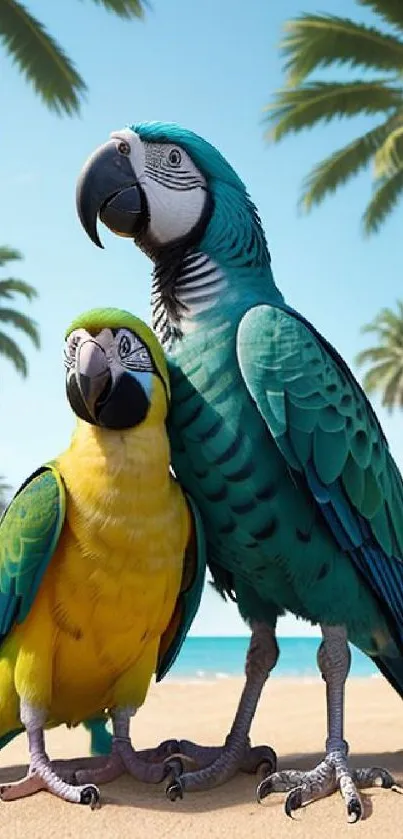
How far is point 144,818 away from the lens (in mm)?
2271

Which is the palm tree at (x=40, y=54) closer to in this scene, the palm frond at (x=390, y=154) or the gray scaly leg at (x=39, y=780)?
the palm frond at (x=390, y=154)

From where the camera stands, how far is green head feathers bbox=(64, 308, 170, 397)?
96.5 inches

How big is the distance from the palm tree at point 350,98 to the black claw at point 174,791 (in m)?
9.03

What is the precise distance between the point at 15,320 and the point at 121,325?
1350 centimetres

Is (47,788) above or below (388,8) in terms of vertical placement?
below

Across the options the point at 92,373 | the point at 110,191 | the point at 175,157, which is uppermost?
the point at 175,157


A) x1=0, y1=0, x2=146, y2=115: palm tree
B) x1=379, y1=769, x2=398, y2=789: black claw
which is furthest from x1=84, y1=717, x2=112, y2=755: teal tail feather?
x1=0, y1=0, x2=146, y2=115: palm tree

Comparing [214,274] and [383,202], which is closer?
[214,274]

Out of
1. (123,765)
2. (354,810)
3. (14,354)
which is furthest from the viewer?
(14,354)

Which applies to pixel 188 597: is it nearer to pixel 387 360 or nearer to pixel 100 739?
pixel 100 739

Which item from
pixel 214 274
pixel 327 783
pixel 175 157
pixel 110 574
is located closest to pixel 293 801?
pixel 327 783

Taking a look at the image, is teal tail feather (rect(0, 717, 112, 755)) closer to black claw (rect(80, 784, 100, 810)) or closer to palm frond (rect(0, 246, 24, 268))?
black claw (rect(80, 784, 100, 810))

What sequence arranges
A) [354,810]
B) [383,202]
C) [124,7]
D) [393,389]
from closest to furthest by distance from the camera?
1. [354,810]
2. [124,7]
3. [383,202]
4. [393,389]

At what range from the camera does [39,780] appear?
2.38m
